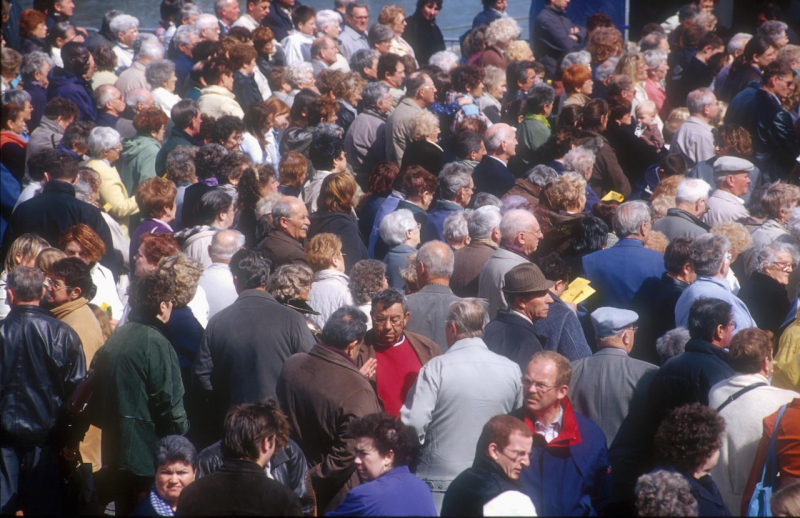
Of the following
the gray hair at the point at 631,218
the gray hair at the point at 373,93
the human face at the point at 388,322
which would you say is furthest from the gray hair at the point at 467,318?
the gray hair at the point at 373,93

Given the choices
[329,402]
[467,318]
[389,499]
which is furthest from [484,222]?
[389,499]

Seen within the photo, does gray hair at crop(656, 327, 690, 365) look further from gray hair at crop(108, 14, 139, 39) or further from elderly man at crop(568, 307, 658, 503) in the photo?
gray hair at crop(108, 14, 139, 39)

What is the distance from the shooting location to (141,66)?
10.1 meters

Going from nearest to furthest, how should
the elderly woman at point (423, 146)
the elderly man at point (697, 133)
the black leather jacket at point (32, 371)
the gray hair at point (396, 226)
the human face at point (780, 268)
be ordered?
the black leather jacket at point (32, 371) → the human face at point (780, 268) → the gray hair at point (396, 226) → the elderly woman at point (423, 146) → the elderly man at point (697, 133)

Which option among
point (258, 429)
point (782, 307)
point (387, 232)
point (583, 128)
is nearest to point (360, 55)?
point (583, 128)

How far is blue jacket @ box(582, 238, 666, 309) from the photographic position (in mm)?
6055

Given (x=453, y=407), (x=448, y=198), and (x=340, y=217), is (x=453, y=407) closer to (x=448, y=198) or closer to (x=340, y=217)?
(x=340, y=217)

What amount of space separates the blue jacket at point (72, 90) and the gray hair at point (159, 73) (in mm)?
713

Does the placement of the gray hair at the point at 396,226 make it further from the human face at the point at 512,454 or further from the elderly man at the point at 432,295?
the human face at the point at 512,454

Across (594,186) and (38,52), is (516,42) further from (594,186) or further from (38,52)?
(38,52)

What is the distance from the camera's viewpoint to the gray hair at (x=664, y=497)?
11.7 ft

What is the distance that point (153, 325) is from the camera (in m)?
5.03

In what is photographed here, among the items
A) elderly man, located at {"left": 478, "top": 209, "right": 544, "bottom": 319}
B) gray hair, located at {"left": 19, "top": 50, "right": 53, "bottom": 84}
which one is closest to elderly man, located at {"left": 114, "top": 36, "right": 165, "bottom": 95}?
gray hair, located at {"left": 19, "top": 50, "right": 53, "bottom": 84}

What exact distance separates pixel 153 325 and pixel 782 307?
407 cm
